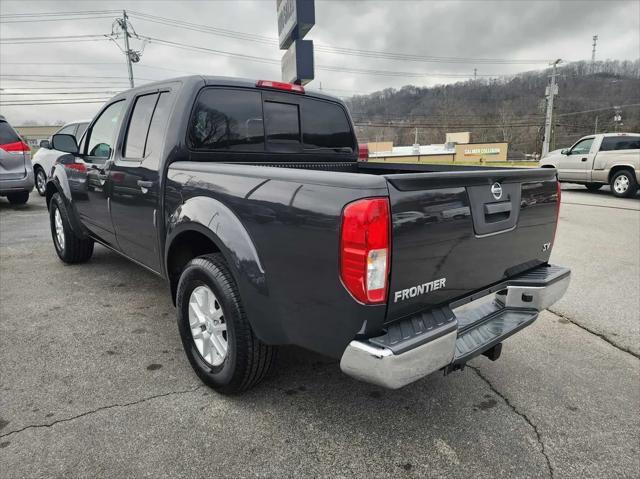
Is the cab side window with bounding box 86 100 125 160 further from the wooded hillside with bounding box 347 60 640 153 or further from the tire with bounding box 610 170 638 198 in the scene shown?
the wooded hillside with bounding box 347 60 640 153

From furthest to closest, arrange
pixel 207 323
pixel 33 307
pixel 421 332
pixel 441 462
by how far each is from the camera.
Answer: pixel 33 307, pixel 207 323, pixel 441 462, pixel 421 332

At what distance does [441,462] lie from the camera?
209 cm

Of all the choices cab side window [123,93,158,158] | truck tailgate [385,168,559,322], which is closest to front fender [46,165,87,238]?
cab side window [123,93,158,158]

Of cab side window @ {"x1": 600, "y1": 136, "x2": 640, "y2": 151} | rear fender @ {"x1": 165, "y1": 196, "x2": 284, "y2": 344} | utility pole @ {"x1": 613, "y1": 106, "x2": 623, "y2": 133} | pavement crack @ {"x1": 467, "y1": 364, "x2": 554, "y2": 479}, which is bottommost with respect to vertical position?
pavement crack @ {"x1": 467, "y1": 364, "x2": 554, "y2": 479}

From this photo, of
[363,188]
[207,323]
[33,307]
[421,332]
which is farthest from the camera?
[33,307]

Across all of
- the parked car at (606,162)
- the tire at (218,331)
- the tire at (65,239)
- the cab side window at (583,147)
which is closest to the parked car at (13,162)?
the tire at (65,239)

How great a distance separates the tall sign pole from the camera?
12.5 metres

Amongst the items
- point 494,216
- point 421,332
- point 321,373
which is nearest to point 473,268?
point 494,216

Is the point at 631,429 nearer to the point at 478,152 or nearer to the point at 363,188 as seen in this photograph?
the point at 363,188

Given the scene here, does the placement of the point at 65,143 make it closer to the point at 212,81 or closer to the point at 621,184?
the point at 212,81

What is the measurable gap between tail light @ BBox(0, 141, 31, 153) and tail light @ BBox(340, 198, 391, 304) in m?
10.0

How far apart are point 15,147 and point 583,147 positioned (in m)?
15.6

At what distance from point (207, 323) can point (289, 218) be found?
105 cm

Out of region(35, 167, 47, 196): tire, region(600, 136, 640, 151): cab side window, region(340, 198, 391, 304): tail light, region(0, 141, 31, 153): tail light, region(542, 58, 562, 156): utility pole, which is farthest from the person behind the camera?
region(542, 58, 562, 156): utility pole
